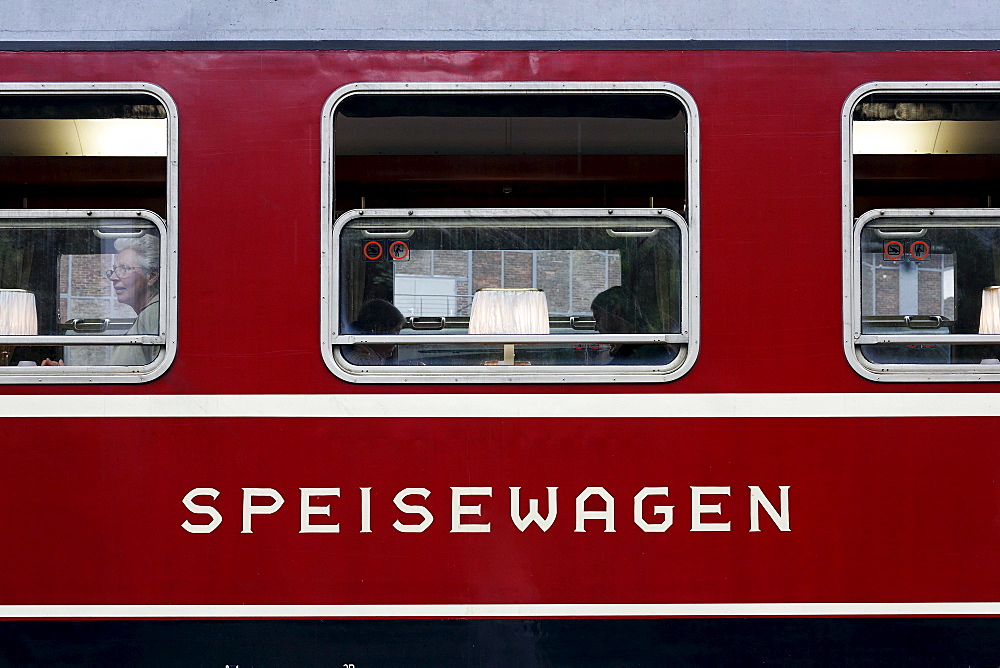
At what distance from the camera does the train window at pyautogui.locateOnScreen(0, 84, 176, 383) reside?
83.7 inches

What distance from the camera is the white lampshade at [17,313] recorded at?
2.15 meters

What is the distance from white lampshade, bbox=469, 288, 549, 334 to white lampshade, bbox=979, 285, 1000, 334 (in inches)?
51.3

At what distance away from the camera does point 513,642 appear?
7.08 feet

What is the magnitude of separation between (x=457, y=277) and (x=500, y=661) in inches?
45.4

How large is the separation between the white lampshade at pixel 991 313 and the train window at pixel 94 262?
2.40 meters

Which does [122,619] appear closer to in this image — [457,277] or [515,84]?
[457,277]

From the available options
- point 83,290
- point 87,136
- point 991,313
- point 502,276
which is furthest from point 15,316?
point 991,313

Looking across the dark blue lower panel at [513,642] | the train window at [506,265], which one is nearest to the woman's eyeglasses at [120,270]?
the train window at [506,265]

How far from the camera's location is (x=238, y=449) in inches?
83.7

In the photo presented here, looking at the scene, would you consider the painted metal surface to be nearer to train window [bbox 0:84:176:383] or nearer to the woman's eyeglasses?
train window [bbox 0:84:176:383]

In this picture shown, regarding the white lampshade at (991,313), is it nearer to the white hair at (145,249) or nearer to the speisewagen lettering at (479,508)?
the speisewagen lettering at (479,508)

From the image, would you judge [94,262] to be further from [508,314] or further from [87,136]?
[508,314]

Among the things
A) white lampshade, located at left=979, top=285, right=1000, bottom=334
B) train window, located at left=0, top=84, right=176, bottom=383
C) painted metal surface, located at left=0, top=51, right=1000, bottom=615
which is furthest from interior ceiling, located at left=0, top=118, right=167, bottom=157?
white lampshade, located at left=979, top=285, right=1000, bottom=334

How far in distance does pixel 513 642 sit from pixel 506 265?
1118mm
